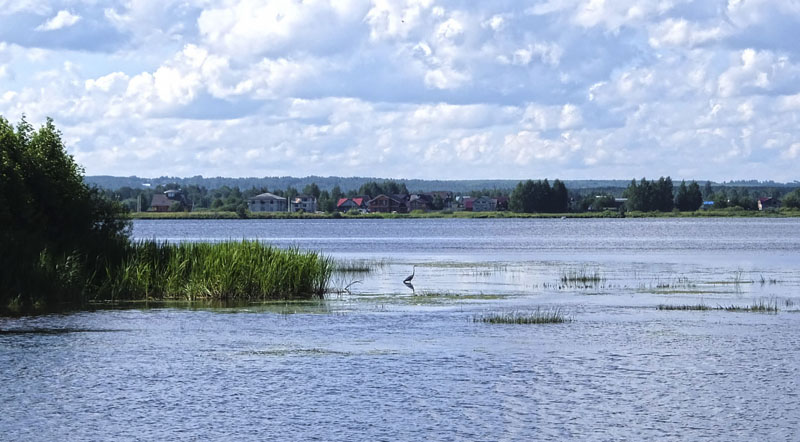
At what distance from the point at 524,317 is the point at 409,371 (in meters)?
11.3

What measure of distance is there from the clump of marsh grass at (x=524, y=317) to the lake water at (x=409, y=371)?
0.57m

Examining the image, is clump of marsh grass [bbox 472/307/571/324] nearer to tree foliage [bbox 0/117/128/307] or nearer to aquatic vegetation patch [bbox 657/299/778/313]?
aquatic vegetation patch [bbox 657/299/778/313]

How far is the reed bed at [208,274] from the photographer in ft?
146

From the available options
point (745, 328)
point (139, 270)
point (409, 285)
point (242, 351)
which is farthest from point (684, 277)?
point (242, 351)

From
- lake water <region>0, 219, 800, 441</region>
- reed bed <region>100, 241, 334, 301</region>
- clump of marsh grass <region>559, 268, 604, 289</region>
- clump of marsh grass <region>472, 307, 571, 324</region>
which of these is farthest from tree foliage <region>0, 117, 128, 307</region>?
clump of marsh grass <region>559, 268, 604, 289</region>

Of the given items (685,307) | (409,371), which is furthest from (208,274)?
(685,307)

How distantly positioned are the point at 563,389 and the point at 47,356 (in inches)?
554

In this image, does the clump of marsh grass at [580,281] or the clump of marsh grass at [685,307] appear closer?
the clump of marsh grass at [685,307]

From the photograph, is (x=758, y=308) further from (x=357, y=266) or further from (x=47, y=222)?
(x=357, y=266)

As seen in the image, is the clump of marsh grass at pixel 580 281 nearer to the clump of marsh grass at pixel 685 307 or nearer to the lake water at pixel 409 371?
the lake water at pixel 409 371

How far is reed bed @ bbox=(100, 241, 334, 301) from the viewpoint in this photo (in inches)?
1751

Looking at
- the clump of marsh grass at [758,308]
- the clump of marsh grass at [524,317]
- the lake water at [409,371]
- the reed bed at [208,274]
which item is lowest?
the lake water at [409,371]

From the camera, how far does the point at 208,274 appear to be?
146 feet

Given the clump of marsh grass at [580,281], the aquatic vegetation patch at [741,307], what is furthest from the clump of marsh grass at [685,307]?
the clump of marsh grass at [580,281]
